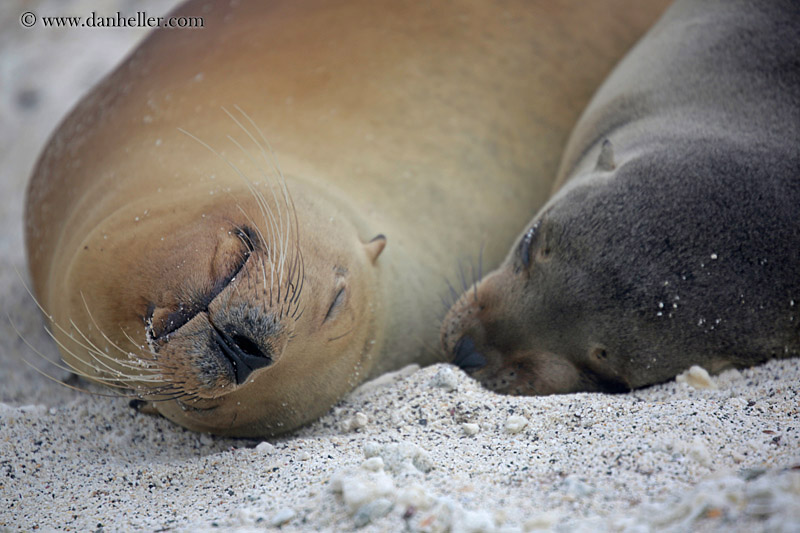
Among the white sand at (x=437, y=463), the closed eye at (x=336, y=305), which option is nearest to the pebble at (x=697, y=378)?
the white sand at (x=437, y=463)

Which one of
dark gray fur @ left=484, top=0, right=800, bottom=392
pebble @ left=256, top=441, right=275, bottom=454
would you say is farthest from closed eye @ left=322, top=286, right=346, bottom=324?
dark gray fur @ left=484, top=0, right=800, bottom=392

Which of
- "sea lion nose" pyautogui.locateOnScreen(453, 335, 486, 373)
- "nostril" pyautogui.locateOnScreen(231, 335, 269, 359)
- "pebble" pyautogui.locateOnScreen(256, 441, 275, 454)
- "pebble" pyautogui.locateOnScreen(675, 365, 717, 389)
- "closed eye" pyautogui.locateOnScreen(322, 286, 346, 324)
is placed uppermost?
"nostril" pyautogui.locateOnScreen(231, 335, 269, 359)

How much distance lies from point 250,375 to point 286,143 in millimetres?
1306

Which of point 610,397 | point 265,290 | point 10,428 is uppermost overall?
point 265,290

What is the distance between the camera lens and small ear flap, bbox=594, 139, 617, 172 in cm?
299

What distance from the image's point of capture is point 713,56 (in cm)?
341

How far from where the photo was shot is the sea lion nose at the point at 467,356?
2.85 meters

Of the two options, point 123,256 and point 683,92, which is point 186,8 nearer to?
point 123,256

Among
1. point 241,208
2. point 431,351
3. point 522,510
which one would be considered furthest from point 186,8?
point 522,510

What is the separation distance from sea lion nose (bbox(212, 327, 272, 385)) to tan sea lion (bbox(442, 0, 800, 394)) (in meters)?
0.91

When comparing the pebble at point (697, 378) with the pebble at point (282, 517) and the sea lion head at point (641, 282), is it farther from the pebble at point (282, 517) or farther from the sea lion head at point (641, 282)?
the pebble at point (282, 517)

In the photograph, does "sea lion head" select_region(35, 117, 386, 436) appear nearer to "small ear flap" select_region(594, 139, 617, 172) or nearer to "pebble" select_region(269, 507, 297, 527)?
"pebble" select_region(269, 507, 297, 527)

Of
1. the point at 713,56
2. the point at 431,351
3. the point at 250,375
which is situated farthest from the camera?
the point at 713,56

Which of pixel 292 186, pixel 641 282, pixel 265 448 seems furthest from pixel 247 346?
pixel 641 282
